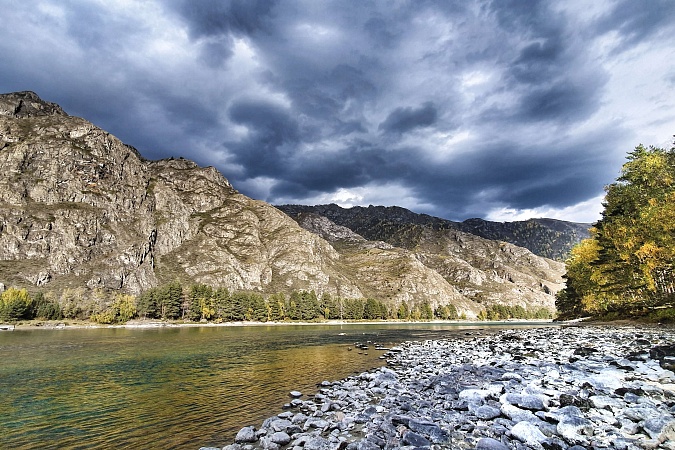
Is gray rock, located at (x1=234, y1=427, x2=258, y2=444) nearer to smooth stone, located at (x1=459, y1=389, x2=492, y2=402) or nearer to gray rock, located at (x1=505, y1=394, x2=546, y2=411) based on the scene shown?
smooth stone, located at (x1=459, y1=389, x2=492, y2=402)

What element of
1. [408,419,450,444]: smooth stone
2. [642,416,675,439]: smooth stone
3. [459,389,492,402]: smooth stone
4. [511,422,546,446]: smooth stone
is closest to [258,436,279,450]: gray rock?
[408,419,450,444]: smooth stone

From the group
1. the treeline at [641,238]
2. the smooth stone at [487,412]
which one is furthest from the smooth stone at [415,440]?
the treeline at [641,238]

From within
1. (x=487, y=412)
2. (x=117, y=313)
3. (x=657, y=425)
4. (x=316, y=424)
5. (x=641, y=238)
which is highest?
(x=641, y=238)

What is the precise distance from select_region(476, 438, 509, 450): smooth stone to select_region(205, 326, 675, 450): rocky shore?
3 centimetres

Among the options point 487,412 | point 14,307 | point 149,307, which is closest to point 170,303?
point 149,307

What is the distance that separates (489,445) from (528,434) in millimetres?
1495

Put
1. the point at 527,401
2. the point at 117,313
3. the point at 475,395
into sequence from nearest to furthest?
the point at 527,401
the point at 475,395
the point at 117,313

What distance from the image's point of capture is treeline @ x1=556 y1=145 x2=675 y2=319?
42469 mm

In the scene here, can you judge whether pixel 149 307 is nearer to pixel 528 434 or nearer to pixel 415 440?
pixel 415 440

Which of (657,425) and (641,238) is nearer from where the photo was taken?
(657,425)

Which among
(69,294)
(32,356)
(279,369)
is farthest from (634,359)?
(69,294)

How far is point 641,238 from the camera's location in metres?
46.8

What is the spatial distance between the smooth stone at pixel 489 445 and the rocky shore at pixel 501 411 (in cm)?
3

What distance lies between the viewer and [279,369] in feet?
109
